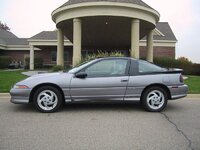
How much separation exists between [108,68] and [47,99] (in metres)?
1.83

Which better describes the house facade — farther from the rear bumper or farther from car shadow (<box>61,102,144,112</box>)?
the rear bumper

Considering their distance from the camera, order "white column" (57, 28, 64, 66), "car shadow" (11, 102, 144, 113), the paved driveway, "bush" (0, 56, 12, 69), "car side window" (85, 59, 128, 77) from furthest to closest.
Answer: "bush" (0, 56, 12, 69), "white column" (57, 28, 64, 66), "car shadow" (11, 102, 144, 113), "car side window" (85, 59, 128, 77), the paved driveway

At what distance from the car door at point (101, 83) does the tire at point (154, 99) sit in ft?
2.09

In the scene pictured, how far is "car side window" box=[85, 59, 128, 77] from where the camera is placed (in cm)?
729

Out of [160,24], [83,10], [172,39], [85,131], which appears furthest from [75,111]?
[160,24]

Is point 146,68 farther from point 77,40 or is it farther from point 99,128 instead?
point 77,40

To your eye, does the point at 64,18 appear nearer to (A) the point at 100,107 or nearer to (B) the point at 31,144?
(A) the point at 100,107

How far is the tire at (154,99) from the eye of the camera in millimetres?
7305

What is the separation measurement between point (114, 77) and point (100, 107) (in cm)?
112

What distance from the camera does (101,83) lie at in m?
7.14

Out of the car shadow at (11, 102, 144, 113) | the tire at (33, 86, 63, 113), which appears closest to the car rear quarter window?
the car shadow at (11, 102, 144, 113)

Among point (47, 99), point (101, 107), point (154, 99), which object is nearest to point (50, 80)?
point (47, 99)

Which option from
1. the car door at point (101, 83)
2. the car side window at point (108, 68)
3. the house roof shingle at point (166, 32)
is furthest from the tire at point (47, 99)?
the house roof shingle at point (166, 32)

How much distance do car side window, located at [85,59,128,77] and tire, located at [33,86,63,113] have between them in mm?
1025
